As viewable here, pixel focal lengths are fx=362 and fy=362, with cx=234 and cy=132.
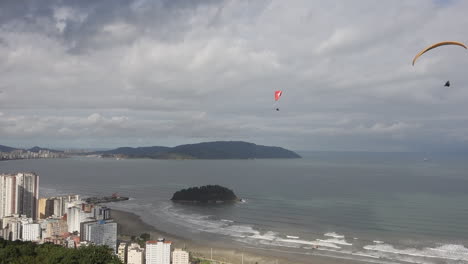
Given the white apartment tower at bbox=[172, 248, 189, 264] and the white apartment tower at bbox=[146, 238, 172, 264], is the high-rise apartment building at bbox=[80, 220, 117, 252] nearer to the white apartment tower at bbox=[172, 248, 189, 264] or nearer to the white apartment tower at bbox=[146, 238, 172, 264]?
the white apartment tower at bbox=[146, 238, 172, 264]

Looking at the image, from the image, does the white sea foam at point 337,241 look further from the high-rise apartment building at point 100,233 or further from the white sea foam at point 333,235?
the high-rise apartment building at point 100,233

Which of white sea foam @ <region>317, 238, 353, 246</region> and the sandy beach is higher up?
white sea foam @ <region>317, 238, 353, 246</region>

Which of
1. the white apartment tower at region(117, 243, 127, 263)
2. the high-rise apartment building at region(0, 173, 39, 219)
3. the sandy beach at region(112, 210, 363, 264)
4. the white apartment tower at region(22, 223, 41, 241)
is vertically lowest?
the sandy beach at region(112, 210, 363, 264)

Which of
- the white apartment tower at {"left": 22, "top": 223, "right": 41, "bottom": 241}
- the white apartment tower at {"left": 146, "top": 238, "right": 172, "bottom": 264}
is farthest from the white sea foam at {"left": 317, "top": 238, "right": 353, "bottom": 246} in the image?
the white apartment tower at {"left": 22, "top": 223, "right": 41, "bottom": 241}

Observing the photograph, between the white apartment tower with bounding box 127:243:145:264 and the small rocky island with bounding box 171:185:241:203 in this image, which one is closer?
the white apartment tower with bounding box 127:243:145:264

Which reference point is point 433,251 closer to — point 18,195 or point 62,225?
point 62,225

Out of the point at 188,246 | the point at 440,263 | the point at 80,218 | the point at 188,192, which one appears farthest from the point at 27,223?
the point at 440,263

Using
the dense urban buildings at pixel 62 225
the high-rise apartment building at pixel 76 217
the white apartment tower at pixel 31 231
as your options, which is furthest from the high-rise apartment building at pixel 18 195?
the high-rise apartment building at pixel 76 217

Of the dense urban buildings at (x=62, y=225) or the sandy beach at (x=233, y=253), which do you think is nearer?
the dense urban buildings at (x=62, y=225)
